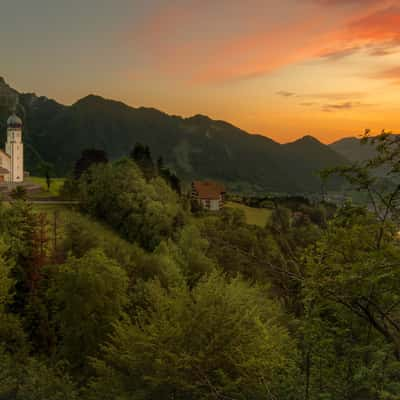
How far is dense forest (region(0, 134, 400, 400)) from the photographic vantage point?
24.0 feet

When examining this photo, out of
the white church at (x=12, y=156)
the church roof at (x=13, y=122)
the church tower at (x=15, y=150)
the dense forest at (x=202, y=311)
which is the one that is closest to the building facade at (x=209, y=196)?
the dense forest at (x=202, y=311)

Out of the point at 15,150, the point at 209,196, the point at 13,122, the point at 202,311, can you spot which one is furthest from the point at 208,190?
the point at 202,311

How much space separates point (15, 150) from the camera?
72.1m

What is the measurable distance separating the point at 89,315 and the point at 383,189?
Result: 2307cm

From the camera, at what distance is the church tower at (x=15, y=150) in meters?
71.8

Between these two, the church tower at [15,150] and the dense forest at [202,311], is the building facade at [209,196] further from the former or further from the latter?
the church tower at [15,150]

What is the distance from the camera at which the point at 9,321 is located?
27641 millimetres

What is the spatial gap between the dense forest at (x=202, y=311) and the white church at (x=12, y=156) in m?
19.0

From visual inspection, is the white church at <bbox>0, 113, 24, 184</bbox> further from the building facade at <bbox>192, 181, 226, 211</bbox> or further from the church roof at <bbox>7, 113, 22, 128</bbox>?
the building facade at <bbox>192, 181, 226, 211</bbox>

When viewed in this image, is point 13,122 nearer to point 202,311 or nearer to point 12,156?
point 12,156

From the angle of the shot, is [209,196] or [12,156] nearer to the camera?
[12,156]

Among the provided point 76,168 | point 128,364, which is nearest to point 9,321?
point 128,364

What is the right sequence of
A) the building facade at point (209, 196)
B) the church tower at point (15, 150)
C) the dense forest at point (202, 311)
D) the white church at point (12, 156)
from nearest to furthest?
the dense forest at point (202, 311), the white church at point (12, 156), the church tower at point (15, 150), the building facade at point (209, 196)

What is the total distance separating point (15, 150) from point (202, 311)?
63.8 m
